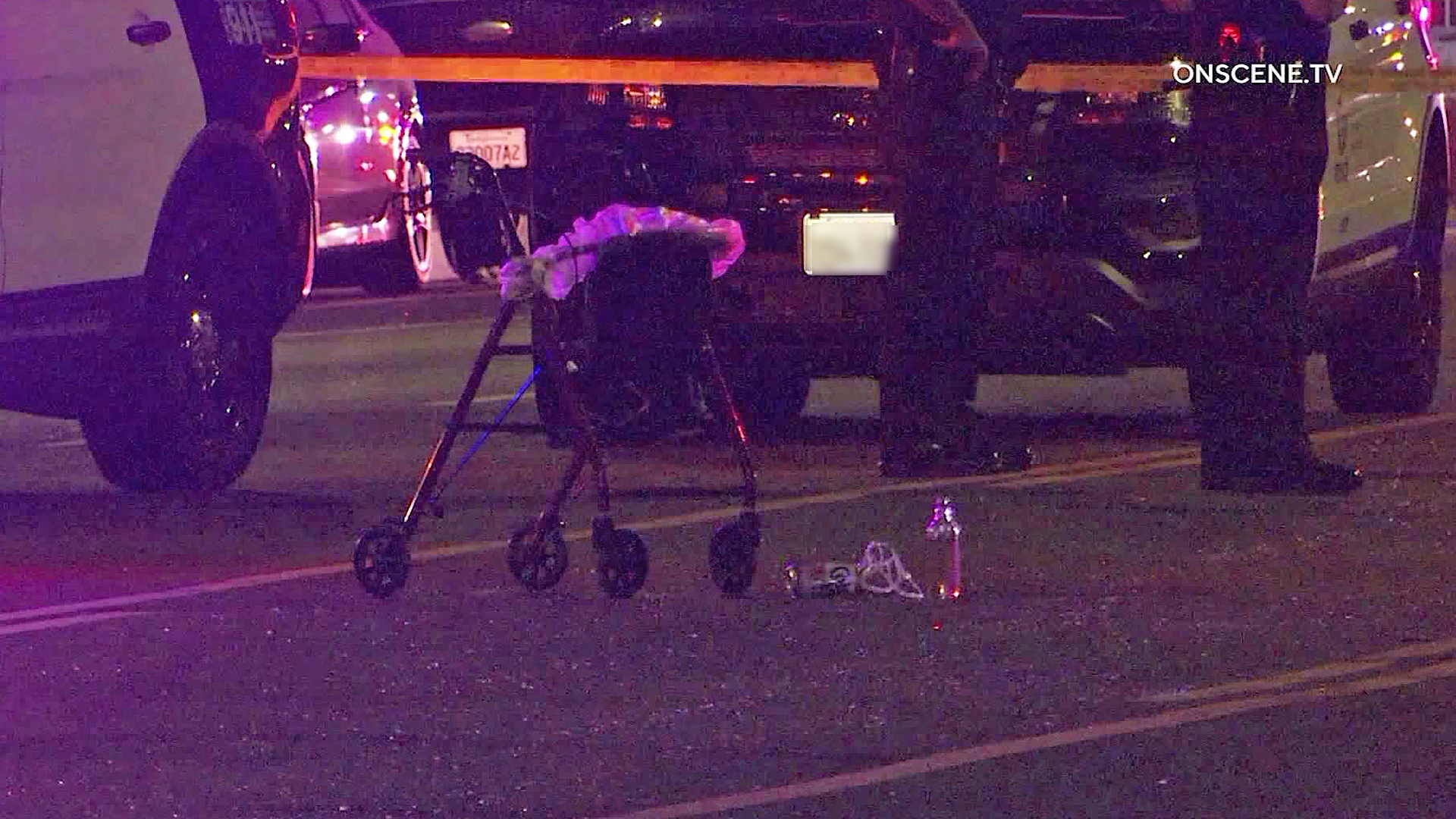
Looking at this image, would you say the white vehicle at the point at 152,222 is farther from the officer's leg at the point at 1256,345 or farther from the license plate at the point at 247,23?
the officer's leg at the point at 1256,345

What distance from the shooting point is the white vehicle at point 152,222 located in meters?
9.28

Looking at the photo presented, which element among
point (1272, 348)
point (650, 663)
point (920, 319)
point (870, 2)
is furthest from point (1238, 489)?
point (650, 663)

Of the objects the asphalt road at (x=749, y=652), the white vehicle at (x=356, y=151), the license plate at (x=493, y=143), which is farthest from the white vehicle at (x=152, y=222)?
the license plate at (x=493, y=143)

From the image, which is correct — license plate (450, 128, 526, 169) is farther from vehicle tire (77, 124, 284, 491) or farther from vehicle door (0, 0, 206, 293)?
vehicle door (0, 0, 206, 293)

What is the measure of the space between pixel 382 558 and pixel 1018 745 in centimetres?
218

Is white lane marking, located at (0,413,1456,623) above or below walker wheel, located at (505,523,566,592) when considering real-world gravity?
below

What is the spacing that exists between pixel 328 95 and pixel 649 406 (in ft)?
28.5

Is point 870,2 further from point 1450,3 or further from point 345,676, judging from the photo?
point 1450,3

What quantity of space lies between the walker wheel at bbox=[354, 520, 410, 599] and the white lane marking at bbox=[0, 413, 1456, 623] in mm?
458

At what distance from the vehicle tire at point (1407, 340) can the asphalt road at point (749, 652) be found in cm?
62

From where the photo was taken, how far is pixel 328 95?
52.9ft

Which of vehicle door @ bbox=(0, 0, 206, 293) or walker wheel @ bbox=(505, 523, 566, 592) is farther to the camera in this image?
vehicle door @ bbox=(0, 0, 206, 293)

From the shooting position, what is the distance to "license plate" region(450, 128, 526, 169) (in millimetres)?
17359

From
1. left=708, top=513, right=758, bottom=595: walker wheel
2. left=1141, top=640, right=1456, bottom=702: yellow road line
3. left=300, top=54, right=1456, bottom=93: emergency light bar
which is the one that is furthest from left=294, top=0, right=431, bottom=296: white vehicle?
left=1141, top=640, right=1456, bottom=702: yellow road line
